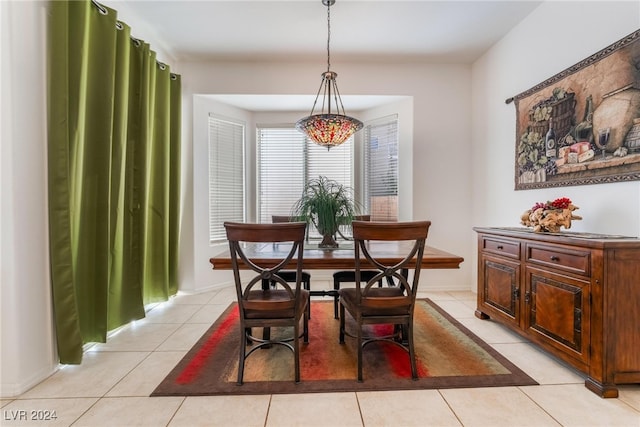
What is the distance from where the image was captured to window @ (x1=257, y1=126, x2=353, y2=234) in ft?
14.4

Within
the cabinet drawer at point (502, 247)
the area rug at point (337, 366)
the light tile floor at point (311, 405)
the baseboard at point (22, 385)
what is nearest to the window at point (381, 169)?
the cabinet drawer at point (502, 247)

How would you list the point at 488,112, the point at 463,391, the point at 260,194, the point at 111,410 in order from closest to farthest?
the point at 111,410
the point at 463,391
the point at 488,112
the point at 260,194

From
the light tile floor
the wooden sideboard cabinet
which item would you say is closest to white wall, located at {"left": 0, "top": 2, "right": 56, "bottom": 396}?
the light tile floor

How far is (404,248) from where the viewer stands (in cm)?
238

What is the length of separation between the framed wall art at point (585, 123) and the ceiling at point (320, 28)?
0.92m

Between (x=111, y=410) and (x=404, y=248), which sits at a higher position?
(x=404, y=248)

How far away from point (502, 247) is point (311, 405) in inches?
77.2

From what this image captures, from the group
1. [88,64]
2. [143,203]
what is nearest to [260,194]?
[143,203]

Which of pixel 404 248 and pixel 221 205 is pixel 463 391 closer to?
pixel 404 248

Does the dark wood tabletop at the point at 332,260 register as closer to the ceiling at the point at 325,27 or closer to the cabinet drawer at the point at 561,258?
the cabinet drawer at the point at 561,258

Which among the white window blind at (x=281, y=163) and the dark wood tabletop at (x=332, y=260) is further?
the white window blind at (x=281, y=163)

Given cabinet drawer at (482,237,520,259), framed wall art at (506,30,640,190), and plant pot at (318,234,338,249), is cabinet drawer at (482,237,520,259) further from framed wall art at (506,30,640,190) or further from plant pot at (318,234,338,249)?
plant pot at (318,234,338,249)

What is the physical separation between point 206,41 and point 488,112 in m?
3.35

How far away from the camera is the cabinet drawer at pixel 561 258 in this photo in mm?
1741
